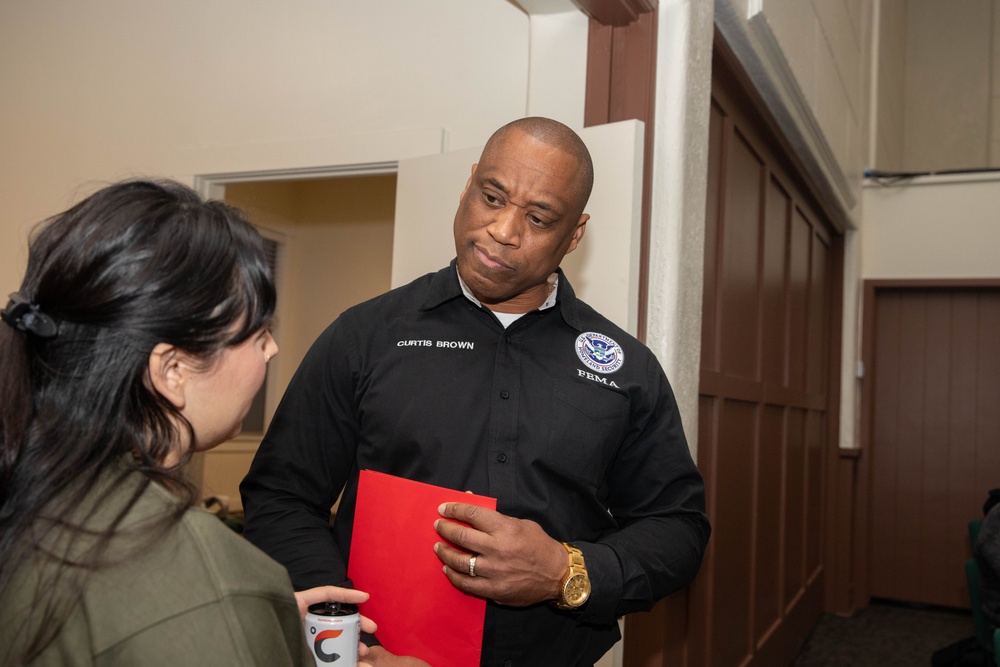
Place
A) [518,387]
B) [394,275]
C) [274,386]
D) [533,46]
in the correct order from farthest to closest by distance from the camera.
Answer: [274,386] → [394,275] → [533,46] → [518,387]

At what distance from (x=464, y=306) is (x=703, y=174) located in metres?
1.19

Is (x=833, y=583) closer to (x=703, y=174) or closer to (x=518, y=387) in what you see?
(x=703, y=174)

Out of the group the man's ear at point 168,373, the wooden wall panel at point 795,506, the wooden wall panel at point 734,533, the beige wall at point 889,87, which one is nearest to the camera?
the man's ear at point 168,373

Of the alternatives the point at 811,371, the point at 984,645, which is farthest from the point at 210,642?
the point at 811,371

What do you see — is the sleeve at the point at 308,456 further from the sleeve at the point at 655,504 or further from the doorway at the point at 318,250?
the doorway at the point at 318,250

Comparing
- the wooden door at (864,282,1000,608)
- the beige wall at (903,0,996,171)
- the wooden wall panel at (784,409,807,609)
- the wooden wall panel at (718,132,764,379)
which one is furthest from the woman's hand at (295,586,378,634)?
the beige wall at (903,0,996,171)

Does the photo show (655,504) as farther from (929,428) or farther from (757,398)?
(929,428)

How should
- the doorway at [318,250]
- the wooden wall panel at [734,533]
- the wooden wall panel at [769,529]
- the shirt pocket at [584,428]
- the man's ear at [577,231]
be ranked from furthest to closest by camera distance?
the doorway at [318,250]
the wooden wall panel at [769,529]
the wooden wall panel at [734,533]
the man's ear at [577,231]
the shirt pocket at [584,428]

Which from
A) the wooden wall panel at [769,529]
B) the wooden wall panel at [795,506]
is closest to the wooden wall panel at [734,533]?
the wooden wall panel at [769,529]

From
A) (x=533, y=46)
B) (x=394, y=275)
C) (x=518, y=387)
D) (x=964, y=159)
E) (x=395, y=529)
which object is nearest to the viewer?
(x=395, y=529)

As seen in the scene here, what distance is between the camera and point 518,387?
1403 millimetres

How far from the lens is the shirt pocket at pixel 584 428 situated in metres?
1.39

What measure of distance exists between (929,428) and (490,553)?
526 centimetres

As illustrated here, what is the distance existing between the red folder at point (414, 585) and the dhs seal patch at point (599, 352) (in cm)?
43
